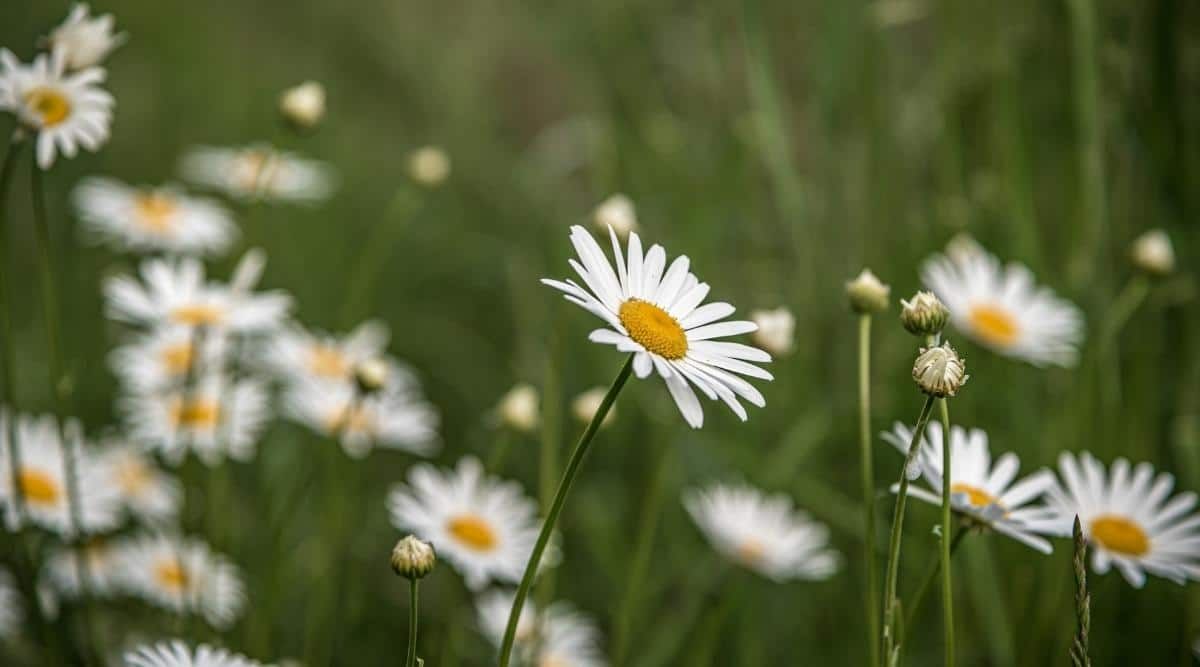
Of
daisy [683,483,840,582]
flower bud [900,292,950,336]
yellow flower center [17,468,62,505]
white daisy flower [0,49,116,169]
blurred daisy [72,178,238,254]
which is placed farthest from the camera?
blurred daisy [72,178,238,254]

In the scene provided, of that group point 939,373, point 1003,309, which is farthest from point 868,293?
point 1003,309

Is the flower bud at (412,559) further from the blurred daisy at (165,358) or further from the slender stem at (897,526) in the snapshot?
the blurred daisy at (165,358)

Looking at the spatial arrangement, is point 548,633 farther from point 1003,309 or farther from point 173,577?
point 1003,309

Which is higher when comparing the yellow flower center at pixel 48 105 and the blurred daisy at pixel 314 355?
the blurred daisy at pixel 314 355

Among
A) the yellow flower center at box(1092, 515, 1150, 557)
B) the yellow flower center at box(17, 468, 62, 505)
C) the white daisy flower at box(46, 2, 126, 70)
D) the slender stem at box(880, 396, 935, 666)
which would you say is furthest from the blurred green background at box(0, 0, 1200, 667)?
the slender stem at box(880, 396, 935, 666)

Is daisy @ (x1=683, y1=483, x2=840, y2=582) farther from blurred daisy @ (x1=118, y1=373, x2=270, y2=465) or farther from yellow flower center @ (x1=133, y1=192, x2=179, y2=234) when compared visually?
yellow flower center @ (x1=133, y1=192, x2=179, y2=234)

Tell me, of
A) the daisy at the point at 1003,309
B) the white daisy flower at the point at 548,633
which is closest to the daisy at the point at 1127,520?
the daisy at the point at 1003,309
